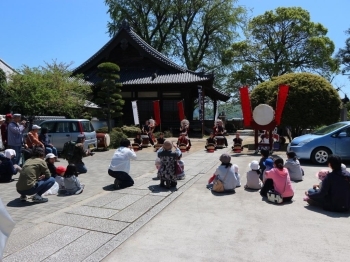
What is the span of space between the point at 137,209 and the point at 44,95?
13.2 m

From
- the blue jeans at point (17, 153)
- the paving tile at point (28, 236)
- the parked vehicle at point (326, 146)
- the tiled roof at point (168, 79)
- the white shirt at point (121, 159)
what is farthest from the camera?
the tiled roof at point (168, 79)

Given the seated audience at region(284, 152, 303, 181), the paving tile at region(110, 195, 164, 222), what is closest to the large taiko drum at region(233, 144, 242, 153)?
the seated audience at region(284, 152, 303, 181)

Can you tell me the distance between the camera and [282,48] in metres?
30.5

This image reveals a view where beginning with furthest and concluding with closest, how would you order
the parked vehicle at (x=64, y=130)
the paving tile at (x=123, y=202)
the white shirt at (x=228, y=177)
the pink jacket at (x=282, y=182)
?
1. the parked vehicle at (x=64, y=130)
2. the white shirt at (x=228, y=177)
3. the pink jacket at (x=282, y=182)
4. the paving tile at (x=123, y=202)

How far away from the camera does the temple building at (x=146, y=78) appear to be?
26.2 metres

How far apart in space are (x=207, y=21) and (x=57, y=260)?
36261 mm

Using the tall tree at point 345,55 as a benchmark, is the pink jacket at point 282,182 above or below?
below

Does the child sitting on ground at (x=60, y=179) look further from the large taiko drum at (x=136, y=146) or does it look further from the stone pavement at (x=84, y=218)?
the large taiko drum at (x=136, y=146)

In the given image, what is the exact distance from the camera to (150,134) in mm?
17750

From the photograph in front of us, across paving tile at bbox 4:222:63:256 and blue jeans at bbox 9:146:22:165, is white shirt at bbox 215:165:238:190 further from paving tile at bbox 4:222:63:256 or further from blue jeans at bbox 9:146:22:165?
blue jeans at bbox 9:146:22:165

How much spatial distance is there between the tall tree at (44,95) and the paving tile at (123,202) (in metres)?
11.9

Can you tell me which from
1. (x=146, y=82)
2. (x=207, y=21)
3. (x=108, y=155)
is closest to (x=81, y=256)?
(x=108, y=155)

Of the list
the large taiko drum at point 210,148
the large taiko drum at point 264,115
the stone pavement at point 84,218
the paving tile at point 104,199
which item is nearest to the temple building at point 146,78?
the large taiko drum at point 210,148

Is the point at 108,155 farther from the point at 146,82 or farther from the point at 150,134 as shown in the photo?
the point at 146,82
